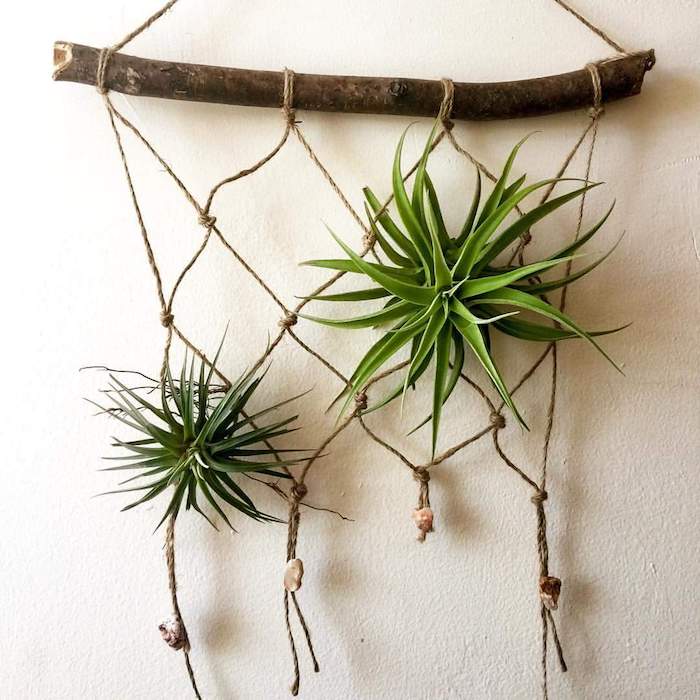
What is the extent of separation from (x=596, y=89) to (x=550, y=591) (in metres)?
0.65

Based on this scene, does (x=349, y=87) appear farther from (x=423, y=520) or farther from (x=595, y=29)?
(x=423, y=520)

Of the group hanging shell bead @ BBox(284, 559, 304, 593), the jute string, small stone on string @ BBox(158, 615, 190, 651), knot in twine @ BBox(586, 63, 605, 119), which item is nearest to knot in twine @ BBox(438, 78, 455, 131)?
the jute string

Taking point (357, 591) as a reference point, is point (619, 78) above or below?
above

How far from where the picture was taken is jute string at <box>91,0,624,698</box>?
0.80m

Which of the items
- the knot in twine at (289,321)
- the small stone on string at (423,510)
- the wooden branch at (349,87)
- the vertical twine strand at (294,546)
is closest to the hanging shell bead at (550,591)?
the small stone on string at (423,510)

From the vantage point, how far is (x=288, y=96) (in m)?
0.80

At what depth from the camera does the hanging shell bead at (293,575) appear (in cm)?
79

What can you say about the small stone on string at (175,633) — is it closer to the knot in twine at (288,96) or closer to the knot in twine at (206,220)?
the knot in twine at (206,220)

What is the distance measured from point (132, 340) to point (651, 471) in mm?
734

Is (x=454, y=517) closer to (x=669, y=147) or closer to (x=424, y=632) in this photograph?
(x=424, y=632)

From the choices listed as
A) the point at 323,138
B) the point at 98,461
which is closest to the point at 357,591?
the point at 98,461

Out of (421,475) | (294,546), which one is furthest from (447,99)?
(294,546)

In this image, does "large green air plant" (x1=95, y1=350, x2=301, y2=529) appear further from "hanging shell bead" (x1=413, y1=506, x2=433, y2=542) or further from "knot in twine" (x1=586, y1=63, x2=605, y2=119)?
"knot in twine" (x1=586, y1=63, x2=605, y2=119)

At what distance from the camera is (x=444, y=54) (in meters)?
0.85
